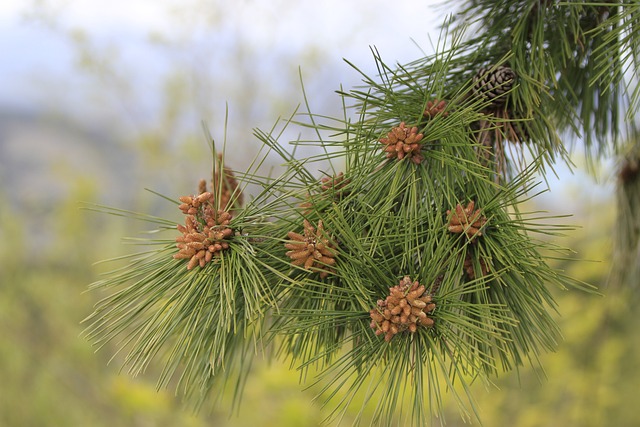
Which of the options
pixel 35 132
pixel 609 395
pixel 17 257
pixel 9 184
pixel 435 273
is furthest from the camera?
pixel 35 132

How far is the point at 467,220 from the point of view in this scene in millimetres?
362

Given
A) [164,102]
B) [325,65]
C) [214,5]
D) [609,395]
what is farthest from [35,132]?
[609,395]

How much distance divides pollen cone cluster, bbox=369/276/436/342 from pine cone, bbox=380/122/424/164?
9 cm

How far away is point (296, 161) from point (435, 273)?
4.9 inches

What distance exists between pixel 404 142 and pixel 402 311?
117 mm

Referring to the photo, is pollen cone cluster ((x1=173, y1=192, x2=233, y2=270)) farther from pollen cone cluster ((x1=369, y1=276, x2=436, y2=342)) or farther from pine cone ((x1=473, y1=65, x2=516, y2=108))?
pine cone ((x1=473, y1=65, x2=516, y2=108))

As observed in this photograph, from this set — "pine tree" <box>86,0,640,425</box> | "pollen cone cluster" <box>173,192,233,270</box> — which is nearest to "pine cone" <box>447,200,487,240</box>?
"pine tree" <box>86,0,640,425</box>

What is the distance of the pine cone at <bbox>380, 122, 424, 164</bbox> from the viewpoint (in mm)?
377

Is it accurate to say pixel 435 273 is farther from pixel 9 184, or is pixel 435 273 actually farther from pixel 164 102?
pixel 9 184

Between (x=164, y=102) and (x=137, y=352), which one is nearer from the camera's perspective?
(x=137, y=352)

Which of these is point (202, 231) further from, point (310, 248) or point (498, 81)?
point (498, 81)

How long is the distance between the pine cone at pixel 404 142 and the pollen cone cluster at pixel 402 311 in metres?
0.09

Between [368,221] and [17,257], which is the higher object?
[368,221]

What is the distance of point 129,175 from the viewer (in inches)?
129
